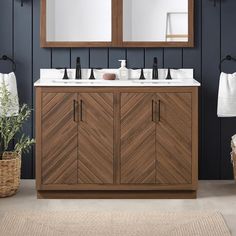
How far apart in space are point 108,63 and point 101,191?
1003 mm

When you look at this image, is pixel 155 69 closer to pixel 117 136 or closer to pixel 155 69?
pixel 155 69

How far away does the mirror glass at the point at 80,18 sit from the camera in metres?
4.79

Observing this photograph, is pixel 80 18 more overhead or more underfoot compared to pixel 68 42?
more overhead

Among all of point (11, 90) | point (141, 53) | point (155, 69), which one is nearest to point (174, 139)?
point (155, 69)

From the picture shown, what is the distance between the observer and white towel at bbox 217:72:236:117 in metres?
4.68

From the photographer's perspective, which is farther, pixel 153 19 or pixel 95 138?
pixel 153 19

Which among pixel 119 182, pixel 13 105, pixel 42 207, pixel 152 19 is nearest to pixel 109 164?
pixel 119 182

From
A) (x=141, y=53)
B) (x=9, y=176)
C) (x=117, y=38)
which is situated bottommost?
(x=9, y=176)

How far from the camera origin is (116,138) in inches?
172

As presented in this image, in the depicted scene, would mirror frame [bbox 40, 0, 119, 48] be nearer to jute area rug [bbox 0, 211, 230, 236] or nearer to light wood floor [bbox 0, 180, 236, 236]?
light wood floor [bbox 0, 180, 236, 236]

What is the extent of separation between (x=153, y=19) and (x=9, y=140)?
1.35m

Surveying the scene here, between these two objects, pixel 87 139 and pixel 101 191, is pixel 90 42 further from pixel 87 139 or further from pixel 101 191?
pixel 101 191

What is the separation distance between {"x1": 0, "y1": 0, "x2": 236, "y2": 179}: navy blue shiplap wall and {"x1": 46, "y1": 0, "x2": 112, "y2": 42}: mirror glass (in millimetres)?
114

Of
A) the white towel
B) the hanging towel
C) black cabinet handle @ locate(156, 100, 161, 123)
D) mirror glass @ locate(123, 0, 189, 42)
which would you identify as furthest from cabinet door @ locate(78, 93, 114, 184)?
the white towel
